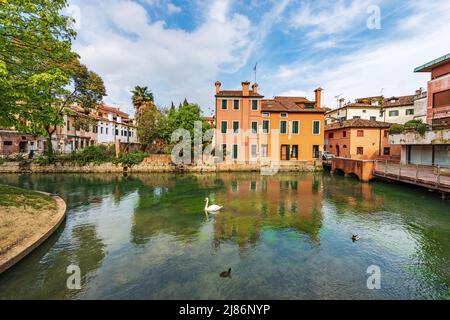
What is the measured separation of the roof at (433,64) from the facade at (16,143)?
4761cm

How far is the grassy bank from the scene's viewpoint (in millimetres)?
7307

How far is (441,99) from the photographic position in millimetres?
21625

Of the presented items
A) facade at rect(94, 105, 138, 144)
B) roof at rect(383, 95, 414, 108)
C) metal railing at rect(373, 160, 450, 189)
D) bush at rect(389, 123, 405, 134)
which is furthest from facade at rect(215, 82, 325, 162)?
facade at rect(94, 105, 138, 144)

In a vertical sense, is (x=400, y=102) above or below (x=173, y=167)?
above

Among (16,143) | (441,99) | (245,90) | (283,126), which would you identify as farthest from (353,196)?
(16,143)

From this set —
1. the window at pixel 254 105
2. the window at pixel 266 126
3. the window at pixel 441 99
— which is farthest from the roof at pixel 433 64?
the window at pixel 254 105

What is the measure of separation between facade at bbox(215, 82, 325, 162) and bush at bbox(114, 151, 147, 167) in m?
10.4

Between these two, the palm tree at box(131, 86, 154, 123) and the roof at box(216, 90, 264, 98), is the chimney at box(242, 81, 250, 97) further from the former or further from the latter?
the palm tree at box(131, 86, 154, 123)

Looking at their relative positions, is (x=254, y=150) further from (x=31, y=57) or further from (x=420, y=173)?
(x=31, y=57)

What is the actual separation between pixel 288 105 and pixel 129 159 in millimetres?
23277
